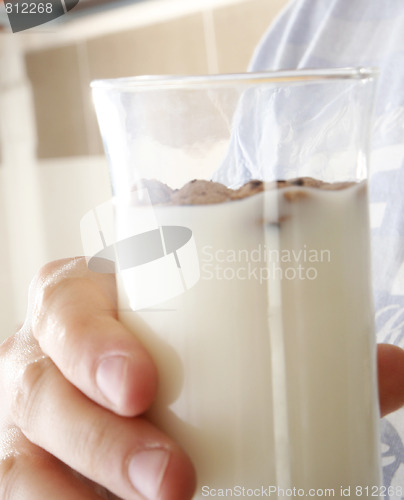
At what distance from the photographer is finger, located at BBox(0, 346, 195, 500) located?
0.74 feet

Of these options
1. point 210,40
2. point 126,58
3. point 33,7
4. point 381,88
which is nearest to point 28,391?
point 381,88

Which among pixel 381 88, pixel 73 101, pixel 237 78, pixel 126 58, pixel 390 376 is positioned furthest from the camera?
pixel 73 101

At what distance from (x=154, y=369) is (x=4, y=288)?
141 cm

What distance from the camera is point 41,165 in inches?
59.5

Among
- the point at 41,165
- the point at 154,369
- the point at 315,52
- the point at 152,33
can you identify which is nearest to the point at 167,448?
the point at 154,369

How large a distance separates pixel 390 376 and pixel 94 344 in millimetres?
150

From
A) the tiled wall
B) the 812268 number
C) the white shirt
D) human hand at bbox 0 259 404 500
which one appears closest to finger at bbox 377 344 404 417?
human hand at bbox 0 259 404 500

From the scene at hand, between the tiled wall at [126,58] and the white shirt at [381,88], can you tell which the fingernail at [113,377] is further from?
the tiled wall at [126,58]

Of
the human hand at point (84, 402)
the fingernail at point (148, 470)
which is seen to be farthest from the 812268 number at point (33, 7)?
the fingernail at point (148, 470)

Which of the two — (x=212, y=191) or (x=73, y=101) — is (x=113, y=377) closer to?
(x=212, y=191)

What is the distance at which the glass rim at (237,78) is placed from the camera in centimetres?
21

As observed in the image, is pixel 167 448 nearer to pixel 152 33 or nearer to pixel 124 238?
pixel 124 238

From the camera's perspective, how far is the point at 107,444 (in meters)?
0.23

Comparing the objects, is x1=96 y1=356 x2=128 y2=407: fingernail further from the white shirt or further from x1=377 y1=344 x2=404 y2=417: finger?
the white shirt
